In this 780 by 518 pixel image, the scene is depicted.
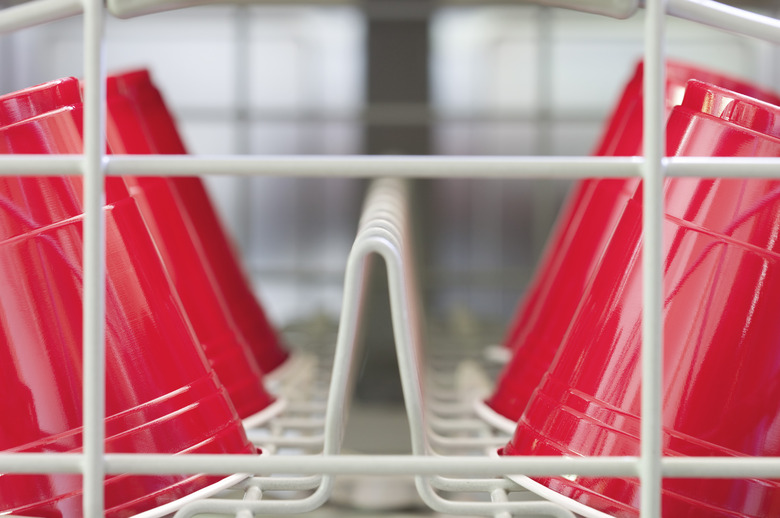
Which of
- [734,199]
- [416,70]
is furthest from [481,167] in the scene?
[416,70]

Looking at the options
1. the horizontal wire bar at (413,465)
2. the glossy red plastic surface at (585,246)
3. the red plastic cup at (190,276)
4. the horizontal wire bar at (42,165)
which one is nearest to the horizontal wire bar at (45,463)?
the horizontal wire bar at (413,465)

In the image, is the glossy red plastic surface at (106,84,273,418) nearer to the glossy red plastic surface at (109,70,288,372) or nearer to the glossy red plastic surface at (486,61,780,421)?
the glossy red plastic surface at (109,70,288,372)

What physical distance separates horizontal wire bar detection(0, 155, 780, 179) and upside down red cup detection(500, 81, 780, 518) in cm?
6

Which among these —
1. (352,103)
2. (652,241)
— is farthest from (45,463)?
(352,103)

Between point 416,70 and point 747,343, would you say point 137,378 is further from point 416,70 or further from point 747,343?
point 416,70

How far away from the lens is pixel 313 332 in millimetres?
1093

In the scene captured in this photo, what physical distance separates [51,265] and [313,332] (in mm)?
759

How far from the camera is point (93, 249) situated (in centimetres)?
28

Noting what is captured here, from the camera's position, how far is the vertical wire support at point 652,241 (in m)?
0.28

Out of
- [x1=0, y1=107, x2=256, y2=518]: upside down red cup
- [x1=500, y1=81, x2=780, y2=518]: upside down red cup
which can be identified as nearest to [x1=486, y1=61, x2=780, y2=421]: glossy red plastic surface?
[x1=500, y1=81, x2=780, y2=518]: upside down red cup

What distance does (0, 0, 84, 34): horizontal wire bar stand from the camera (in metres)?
0.29

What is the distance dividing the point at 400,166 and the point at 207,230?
421 mm

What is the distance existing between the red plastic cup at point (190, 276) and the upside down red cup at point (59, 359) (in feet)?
0.42

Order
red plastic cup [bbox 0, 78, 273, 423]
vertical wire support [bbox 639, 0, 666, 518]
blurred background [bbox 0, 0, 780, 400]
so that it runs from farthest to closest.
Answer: blurred background [bbox 0, 0, 780, 400]
red plastic cup [bbox 0, 78, 273, 423]
vertical wire support [bbox 639, 0, 666, 518]
